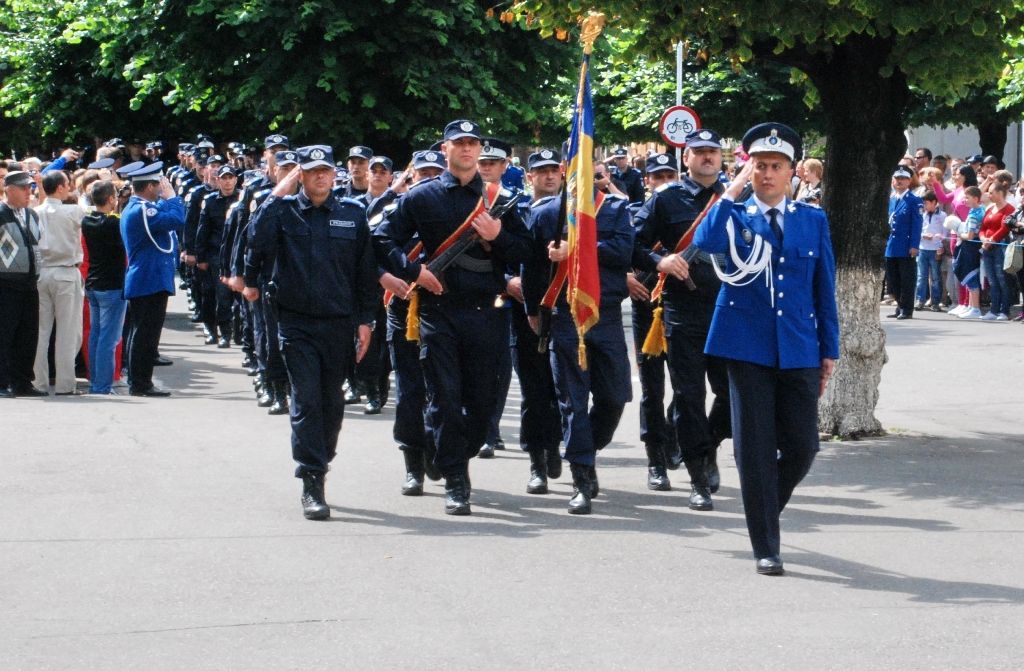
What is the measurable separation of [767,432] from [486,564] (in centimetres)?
140

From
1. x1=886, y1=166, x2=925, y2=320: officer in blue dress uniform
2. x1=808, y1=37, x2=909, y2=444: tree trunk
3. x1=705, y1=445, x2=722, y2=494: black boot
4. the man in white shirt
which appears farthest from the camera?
x1=886, y1=166, x2=925, y2=320: officer in blue dress uniform

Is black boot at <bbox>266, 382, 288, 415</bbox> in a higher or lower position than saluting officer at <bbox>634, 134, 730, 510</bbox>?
lower

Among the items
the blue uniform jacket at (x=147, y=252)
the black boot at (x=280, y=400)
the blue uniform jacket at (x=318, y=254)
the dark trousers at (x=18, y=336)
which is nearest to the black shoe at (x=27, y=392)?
the dark trousers at (x=18, y=336)

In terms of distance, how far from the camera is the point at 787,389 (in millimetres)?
7430

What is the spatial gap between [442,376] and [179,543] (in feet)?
5.54

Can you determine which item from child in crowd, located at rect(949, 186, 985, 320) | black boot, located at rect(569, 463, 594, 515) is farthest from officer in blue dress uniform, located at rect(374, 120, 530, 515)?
child in crowd, located at rect(949, 186, 985, 320)

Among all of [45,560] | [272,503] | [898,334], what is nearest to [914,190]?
[898,334]

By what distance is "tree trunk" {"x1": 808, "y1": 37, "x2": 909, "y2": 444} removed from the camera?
11203mm

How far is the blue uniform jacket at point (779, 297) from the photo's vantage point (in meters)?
7.34

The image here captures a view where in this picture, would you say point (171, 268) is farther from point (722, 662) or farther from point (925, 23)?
point (722, 662)

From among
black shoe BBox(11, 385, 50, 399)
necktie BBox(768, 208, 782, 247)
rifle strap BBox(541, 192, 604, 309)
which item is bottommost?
black shoe BBox(11, 385, 50, 399)

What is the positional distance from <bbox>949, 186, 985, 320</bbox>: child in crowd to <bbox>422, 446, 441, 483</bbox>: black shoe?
12.9 meters

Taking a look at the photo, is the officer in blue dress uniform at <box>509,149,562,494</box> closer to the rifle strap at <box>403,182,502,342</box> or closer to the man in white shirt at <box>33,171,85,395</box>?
the rifle strap at <box>403,182,502,342</box>

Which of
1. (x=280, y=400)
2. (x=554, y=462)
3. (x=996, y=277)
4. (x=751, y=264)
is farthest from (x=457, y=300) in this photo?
(x=996, y=277)
